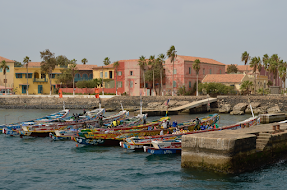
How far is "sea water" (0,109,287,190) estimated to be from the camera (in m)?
19.1

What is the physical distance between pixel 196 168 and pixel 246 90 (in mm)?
59767

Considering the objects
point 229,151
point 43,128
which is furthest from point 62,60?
point 229,151

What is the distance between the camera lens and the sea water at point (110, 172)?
62.7 feet

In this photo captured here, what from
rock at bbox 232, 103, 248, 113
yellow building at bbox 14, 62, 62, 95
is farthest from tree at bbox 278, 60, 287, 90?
yellow building at bbox 14, 62, 62, 95

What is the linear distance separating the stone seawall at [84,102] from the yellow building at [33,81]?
8254mm

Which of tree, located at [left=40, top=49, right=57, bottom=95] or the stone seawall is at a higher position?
tree, located at [left=40, top=49, right=57, bottom=95]

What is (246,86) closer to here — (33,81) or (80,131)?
(80,131)

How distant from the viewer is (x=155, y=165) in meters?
23.5

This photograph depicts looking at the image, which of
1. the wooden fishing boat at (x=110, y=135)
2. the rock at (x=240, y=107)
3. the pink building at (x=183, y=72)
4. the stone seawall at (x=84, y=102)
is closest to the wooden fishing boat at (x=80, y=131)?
the wooden fishing boat at (x=110, y=135)

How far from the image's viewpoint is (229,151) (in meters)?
19.3

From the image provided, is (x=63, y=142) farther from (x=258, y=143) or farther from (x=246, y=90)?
(x=246, y=90)

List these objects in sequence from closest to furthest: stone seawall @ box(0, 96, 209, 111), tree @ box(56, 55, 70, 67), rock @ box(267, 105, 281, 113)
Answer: rock @ box(267, 105, 281, 113) → stone seawall @ box(0, 96, 209, 111) → tree @ box(56, 55, 70, 67)

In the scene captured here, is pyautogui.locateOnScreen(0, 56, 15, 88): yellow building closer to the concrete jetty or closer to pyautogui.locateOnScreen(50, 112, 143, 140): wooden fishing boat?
pyautogui.locateOnScreen(50, 112, 143, 140): wooden fishing boat

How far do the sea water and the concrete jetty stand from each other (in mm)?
480
